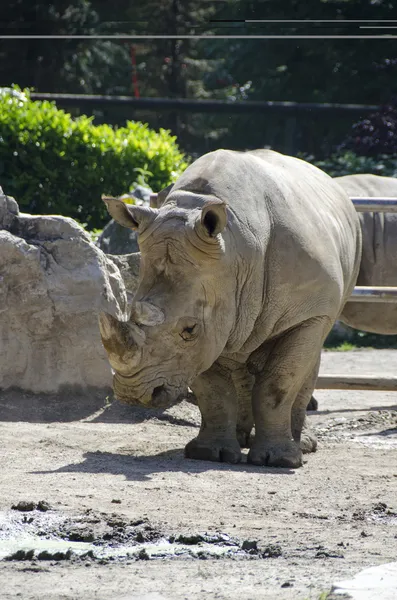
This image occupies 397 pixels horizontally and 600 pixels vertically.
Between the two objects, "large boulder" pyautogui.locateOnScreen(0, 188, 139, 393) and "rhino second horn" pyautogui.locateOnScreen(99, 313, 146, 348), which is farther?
"large boulder" pyautogui.locateOnScreen(0, 188, 139, 393)

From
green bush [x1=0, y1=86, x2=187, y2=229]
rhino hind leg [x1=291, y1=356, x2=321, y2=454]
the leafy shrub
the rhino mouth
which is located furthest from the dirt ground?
the leafy shrub

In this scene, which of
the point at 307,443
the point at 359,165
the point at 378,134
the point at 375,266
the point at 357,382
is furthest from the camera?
the point at 378,134

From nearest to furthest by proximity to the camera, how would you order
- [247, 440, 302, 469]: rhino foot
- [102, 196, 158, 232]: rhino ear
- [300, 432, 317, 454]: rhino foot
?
[102, 196, 158, 232]: rhino ear, [247, 440, 302, 469]: rhino foot, [300, 432, 317, 454]: rhino foot

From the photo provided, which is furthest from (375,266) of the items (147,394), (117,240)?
(147,394)

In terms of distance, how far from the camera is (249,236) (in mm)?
6707

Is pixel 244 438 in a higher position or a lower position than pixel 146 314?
lower

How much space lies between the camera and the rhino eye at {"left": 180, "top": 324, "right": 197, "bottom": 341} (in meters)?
6.30

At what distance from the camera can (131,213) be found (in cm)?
646

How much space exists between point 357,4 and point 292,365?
1460cm

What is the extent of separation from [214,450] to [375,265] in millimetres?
3147

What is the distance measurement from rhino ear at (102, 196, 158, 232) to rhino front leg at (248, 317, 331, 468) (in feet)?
3.72

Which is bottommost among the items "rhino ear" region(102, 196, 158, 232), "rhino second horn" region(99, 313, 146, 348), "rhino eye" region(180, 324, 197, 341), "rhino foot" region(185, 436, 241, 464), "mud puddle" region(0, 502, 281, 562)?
"rhino foot" region(185, 436, 241, 464)

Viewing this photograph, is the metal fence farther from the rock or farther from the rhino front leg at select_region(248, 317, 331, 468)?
the rock

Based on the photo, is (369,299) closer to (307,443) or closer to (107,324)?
(307,443)
